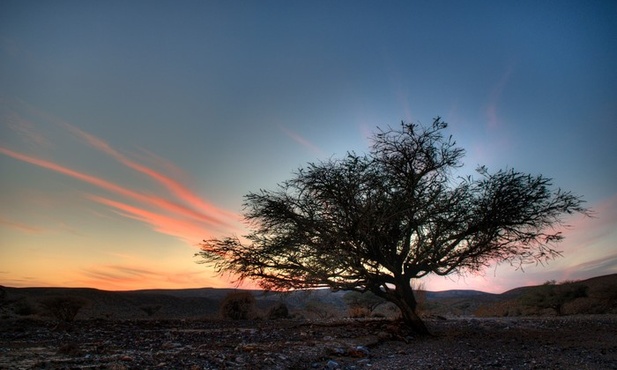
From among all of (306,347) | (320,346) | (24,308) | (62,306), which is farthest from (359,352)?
(24,308)

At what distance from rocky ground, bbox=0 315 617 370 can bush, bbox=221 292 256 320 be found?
22.2 feet

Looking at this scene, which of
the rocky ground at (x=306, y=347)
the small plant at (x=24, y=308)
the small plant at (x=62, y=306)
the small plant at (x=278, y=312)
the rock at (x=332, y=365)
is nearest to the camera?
the rocky ground at (x=306, y=347)

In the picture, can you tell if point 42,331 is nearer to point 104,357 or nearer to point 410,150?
point 104,357

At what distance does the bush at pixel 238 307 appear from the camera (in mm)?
20188

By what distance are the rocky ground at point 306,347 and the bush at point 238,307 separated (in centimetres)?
677

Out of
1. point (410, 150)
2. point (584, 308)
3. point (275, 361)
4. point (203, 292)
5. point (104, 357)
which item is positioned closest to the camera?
point (104, 357)

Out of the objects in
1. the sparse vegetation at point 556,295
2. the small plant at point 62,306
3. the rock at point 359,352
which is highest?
the sparse vegetation at point 556,295

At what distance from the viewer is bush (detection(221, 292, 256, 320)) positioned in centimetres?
2019

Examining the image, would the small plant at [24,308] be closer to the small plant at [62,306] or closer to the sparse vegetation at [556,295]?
the small plant at [62,306]

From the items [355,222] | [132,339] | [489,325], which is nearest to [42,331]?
[132,339]

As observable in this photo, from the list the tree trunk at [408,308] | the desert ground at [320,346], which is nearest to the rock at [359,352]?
the desert ground at [320,346]

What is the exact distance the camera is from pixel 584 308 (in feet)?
73.4

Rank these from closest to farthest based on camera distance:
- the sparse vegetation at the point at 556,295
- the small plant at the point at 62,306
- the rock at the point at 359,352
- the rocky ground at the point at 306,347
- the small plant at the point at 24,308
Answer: the rocky ground at the point at 306,347, the rock at the point at 359,352, the small plant at the point at 62,306, the small plant at the point at 24,308, the sparse vegetation at the point at 556,295

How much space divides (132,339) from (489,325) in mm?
12500
